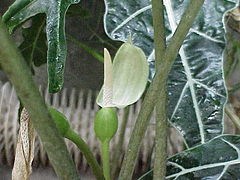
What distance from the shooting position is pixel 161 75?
0.29 m

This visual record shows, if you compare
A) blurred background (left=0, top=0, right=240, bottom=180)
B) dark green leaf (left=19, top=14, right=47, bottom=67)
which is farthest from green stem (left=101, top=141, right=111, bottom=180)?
blurred background (left=0, top=0, right=240, bottom=180)

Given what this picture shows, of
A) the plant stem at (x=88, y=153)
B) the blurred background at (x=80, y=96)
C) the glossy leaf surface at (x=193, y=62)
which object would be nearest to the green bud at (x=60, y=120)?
the plant stem at (x=88, y=153)

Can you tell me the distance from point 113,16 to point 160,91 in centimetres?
18

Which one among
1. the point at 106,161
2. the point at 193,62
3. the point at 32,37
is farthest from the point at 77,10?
the point at 106,161

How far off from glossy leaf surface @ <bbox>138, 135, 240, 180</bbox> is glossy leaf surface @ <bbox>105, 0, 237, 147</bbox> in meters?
0.02

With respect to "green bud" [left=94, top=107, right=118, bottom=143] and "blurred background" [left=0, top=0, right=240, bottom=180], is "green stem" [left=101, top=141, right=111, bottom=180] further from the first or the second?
"blurred background" [left=0, top=0, right=240, bottom=180]

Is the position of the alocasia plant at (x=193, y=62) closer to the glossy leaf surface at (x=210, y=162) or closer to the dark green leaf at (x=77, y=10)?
the glossy leaf surface at (x=210, y=162)

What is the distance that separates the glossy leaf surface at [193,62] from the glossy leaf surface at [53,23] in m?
0.06

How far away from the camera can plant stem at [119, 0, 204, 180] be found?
0.94 feet

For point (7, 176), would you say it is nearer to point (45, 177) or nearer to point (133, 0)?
point (45, 177)

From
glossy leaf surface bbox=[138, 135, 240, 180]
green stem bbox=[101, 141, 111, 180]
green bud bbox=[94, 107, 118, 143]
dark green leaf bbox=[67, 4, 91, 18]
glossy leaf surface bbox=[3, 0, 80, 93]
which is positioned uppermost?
dark green leaf bbox=[67, 4, 91, 18]

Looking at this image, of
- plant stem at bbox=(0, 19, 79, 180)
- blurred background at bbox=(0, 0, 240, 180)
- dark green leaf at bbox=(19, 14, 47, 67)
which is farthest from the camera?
blurred background at bbox=(0, 0, 240, 180)

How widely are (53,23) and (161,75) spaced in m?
0.13

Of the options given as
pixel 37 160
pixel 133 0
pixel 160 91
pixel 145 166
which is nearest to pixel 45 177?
pixel 37 160
